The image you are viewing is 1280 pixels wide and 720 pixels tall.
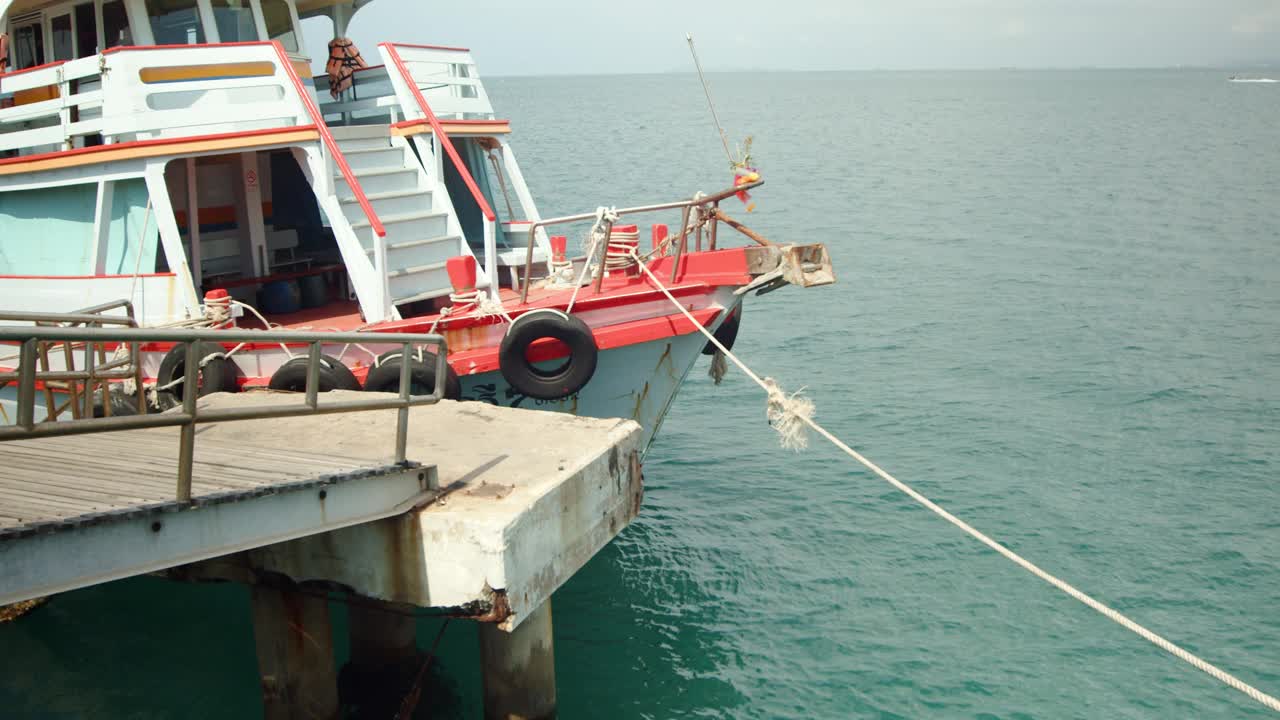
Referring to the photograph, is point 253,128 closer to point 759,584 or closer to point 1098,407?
point 759,584

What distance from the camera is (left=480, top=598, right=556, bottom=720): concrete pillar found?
6.94 meters

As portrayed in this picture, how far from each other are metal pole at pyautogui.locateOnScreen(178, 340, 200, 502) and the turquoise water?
3792 mm

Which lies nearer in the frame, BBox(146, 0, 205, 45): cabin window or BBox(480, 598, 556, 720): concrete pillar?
BBox(480, 598, 556, 720): concrete pillar

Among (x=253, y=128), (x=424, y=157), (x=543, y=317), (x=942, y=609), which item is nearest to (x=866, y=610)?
(x=942, y=609)

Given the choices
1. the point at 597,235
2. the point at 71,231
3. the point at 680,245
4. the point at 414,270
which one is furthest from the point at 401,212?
the point at 71,231

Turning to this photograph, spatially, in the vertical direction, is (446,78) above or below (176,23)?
below

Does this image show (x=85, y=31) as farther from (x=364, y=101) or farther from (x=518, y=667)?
(x=518, y=667)

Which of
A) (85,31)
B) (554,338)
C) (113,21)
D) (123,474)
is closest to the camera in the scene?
(123,474)

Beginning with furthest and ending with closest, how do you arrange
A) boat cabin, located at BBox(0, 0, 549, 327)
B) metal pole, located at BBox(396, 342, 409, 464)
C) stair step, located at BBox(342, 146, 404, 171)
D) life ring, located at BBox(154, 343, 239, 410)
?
stair step, located at BBox(342, 146, 404, 171)
boat cabin, located at BBox(0, 0, 549, 327)
life ring, located at BBox(154, 343, 239, 410)
metal pole, located at BBox(396, 342, 409, 464)

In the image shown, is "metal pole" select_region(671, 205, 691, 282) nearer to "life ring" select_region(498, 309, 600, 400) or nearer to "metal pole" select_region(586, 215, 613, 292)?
"metal pole" select_region(586, 215, 613, 292)

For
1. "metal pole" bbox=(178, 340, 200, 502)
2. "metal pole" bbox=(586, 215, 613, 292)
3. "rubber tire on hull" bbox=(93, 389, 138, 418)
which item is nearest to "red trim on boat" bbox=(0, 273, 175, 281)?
"rubber tire on hull" bbox=(93, 389, 138, 418)

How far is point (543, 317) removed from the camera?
351 inches

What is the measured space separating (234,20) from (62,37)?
180cm

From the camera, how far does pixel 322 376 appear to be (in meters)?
8.62
